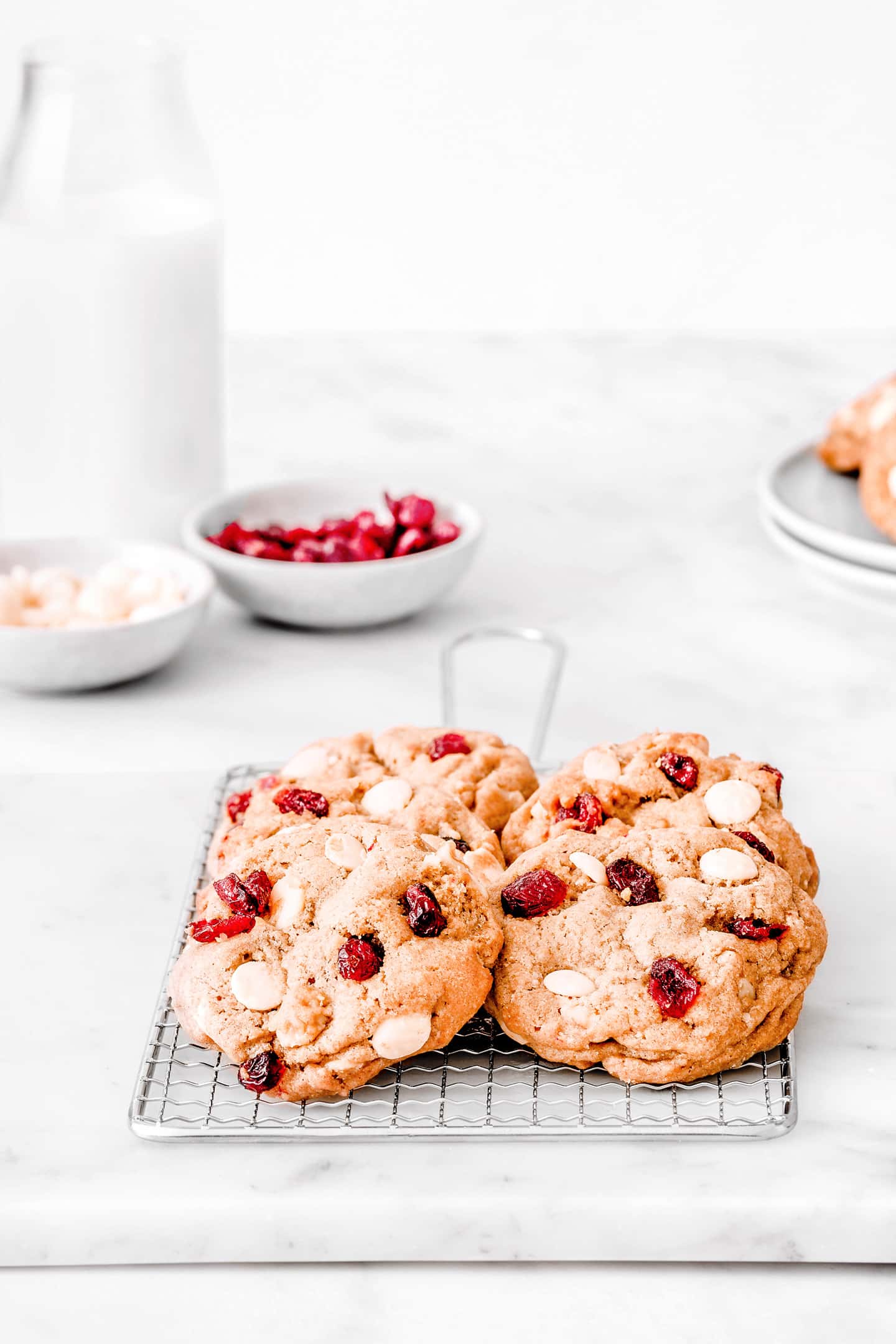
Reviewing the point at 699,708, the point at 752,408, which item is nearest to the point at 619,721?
the point at 699,708

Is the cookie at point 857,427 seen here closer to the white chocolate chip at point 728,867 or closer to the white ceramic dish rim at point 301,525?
the white ceramic dish rim at point 301,525

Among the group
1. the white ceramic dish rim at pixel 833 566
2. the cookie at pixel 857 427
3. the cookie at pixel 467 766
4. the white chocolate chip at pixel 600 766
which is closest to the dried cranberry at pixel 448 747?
the cookie at pixel 467 766

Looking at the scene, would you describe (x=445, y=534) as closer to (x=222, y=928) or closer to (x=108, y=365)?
(x=108, y=365)

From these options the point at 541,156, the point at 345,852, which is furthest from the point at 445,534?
the point at 541,156

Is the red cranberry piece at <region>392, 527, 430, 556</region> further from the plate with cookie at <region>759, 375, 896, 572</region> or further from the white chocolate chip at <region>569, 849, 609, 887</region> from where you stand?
the white chocolate chip at <region>569, 849, 609, 887</region>

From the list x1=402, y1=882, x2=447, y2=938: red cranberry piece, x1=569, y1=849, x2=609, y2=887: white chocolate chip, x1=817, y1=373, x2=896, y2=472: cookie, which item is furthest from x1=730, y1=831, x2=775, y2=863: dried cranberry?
x1=817, y1=373, x2=896, y2=472: cookie
